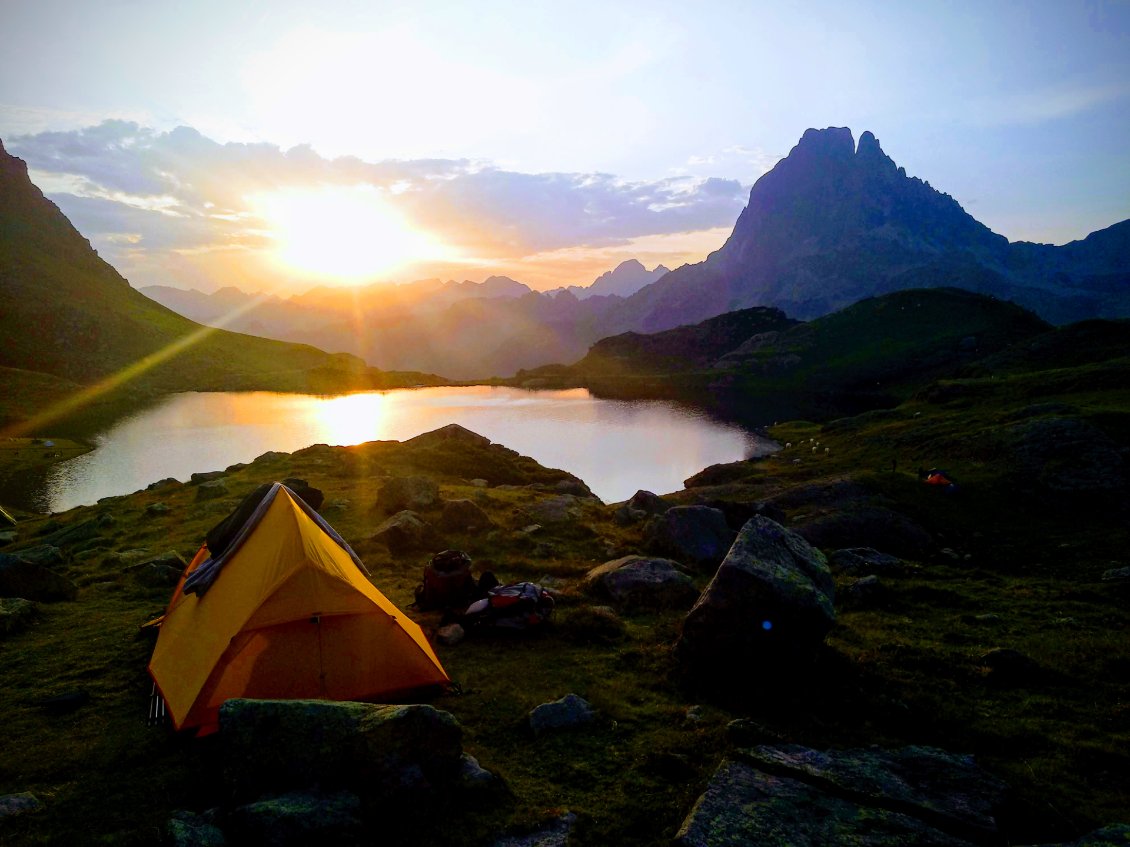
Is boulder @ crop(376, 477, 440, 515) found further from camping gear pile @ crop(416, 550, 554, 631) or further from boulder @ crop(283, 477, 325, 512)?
camping gear pile @ crop(416, 550, 554, 631)

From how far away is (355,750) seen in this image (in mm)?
8273

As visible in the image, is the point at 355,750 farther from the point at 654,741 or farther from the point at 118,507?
the point at 118,507

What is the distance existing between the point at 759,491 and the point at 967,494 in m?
10.7

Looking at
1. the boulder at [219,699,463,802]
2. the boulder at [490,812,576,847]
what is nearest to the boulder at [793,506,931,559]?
the boulder at [490,812,576,847]

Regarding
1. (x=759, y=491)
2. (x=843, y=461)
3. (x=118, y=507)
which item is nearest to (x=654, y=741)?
(x=759, y=491)

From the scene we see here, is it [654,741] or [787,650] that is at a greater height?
[787,650]

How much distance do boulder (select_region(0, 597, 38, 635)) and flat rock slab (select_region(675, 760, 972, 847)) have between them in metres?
17.3

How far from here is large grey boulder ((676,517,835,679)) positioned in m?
12.1

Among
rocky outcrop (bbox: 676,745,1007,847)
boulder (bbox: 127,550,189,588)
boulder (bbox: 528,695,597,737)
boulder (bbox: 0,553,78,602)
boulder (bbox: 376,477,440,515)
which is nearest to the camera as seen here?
rocky outcrop (bbox: 676,745,1007,847)

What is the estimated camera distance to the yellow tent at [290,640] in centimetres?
1114

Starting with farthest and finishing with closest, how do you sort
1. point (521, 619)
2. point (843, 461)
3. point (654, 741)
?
point (843, 461) → point (521, 619) → point (654, 741)

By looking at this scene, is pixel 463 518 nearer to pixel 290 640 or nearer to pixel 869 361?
pixel 290 640

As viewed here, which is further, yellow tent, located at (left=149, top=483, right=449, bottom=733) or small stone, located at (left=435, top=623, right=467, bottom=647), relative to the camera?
small stone, located at (left=435, top=623, right=467, bottom=647)

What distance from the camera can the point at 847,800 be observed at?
7.73m
